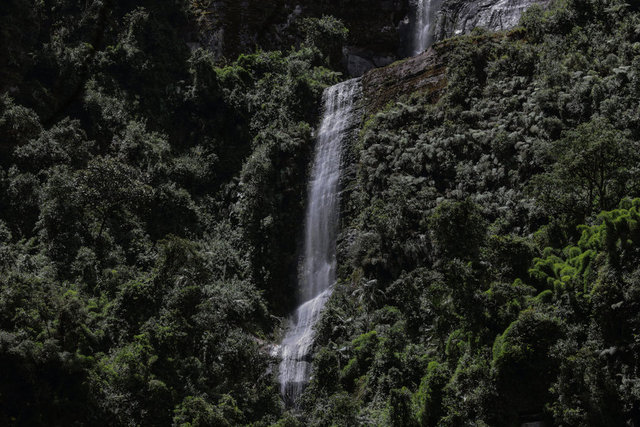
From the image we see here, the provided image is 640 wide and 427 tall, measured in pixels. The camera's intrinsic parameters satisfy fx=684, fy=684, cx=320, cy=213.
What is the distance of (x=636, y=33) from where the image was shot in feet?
72.6

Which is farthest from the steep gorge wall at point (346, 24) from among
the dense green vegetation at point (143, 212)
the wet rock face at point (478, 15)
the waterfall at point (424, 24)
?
the dense green vegetation at point (143, 212)

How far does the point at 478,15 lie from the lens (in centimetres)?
3591

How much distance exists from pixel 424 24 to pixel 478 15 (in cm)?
532

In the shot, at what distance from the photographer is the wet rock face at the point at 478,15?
110 ft

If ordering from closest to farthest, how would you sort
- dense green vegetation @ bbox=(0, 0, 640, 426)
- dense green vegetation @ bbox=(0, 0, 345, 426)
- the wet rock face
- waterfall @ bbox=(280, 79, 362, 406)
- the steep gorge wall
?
1. dense green vegetation @ bbox=(0, 0, 640, 426)
2. dense green vegetation @ bbox=(0, 0, 345, 426)
3. waterfall @ bbox=(280, 79, 362, 406)
4. the wet rock face
5. the steep gorge wall

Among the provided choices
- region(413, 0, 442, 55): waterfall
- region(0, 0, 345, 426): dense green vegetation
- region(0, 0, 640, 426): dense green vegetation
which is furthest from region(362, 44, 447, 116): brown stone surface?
region(413, 0, 442, 55): waterfall

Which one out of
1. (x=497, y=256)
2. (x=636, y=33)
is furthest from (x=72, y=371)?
(x=636, y=33)

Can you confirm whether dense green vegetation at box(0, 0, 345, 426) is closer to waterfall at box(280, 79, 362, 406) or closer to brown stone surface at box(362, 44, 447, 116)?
waterfall at box(280, 79, 362, 406)

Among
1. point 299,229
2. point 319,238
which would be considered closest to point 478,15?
point 299,229

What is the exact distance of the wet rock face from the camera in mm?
33469

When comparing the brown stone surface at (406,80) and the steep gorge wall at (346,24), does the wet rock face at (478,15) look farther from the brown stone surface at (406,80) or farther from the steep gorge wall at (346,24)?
the brown stone surface at (406,80)

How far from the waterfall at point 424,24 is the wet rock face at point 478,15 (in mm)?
999

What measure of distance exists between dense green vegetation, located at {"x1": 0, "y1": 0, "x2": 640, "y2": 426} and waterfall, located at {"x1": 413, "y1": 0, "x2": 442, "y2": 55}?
814cm

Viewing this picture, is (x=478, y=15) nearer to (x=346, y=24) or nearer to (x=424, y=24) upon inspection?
(x=424, y=24)
